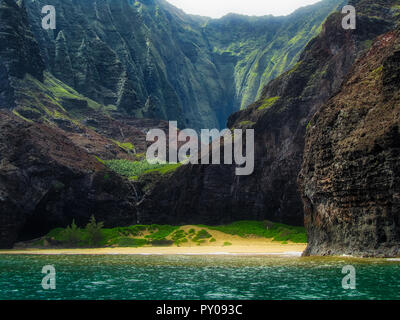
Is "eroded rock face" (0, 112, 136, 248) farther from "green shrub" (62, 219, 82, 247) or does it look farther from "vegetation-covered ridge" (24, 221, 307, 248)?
"green shrub" (62, 219, 82, 247)

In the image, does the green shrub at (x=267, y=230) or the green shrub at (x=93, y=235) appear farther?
the green shrub at (x=93, y=235)

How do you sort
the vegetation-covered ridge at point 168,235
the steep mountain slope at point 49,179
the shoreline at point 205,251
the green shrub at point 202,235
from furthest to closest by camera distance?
the green shrub at point 202,235 < the vegetation-covered ridge at point 168,235 < the steep mountain slope at point 49,179 < the shoreline at point 205,251

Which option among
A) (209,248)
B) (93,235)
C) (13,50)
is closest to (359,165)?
(209,248)

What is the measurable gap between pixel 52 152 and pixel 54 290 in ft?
220

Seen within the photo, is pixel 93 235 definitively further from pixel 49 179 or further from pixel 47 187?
pixel 49 179

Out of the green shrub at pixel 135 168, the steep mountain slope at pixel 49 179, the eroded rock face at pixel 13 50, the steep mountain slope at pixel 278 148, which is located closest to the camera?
the steep mountain slope at pixel 49 179

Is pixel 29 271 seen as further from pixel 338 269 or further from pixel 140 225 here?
pixel 140 225

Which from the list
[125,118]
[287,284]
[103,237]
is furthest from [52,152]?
[125,118]

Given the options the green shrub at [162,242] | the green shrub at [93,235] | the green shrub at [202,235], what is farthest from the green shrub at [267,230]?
the green shrub at [93,235]

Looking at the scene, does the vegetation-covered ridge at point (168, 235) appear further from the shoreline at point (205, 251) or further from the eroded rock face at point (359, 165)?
the eroded rock face at point (359, 165)

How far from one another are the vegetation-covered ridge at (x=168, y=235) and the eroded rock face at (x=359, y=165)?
27765 millimetres

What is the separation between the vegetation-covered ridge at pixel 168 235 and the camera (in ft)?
243

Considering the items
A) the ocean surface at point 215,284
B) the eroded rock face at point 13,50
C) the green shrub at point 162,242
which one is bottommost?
the green shrub at point 162,242

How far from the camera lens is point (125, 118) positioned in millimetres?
183125
